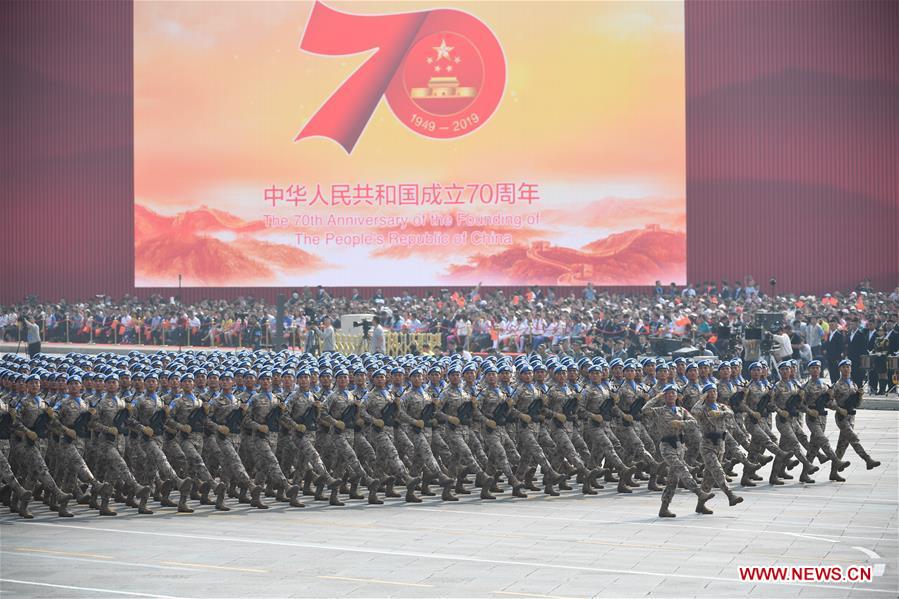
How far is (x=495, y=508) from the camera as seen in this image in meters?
17.2

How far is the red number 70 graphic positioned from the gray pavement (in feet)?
88.7

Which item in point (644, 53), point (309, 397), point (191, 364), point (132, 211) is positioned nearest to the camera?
point (309, 397)

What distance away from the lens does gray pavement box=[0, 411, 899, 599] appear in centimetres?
1250

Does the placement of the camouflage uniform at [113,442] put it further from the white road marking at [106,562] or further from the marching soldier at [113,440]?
the white road marking at [106,562]

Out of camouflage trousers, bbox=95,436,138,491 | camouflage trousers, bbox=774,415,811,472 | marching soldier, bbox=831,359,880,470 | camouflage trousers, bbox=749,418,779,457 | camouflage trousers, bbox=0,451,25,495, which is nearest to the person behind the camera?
camouflage trousers, bbox=0,451,25,495

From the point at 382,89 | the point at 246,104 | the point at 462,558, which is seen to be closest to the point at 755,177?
the point at 382,89

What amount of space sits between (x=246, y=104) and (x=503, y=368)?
92.3 feet

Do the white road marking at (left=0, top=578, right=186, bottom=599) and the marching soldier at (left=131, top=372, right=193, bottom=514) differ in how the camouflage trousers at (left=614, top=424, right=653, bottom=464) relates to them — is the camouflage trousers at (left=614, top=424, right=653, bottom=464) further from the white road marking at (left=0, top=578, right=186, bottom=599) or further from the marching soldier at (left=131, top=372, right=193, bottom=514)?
the white road marking at (left=0, top=578, right=186, bottom=599)

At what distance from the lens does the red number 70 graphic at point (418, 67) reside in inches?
1720

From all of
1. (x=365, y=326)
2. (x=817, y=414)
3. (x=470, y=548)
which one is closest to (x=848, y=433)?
(x=817, y=414)

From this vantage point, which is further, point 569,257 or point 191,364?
point 569,257

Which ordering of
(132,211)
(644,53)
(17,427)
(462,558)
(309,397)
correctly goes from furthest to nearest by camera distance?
(132,211), (644,53), (309,397), (17,427), (462,558)

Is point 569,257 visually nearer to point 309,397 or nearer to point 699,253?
point 699,253

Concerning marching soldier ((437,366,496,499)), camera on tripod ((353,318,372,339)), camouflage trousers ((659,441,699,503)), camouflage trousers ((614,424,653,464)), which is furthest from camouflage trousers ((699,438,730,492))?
camera on tripod ((353,318,372,339))
